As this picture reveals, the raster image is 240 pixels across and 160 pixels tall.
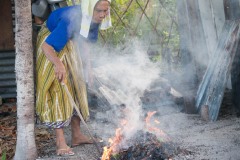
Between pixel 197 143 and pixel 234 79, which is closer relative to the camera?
pixel 197 143

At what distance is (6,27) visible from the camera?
8781mm

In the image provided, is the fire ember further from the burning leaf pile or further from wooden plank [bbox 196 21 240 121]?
wooden plank [bbox 196 21 240 121]

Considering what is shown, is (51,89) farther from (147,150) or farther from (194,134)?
(194,134)

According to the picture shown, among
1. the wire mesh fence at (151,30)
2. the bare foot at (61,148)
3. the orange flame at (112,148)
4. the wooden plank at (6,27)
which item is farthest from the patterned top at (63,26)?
the wire mesh fence at (151,30)

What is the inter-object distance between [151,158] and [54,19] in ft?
6.56

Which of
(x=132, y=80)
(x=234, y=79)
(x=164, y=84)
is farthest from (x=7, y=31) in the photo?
(x=234, y=79)

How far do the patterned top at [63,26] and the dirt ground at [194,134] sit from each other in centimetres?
→ 145

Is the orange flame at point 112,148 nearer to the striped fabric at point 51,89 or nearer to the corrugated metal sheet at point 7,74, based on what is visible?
the striped fabric at point 51,89

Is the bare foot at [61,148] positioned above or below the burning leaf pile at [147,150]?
below

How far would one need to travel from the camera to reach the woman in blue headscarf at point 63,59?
4.80 metres

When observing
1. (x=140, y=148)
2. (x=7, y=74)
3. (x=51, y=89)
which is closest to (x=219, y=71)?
(x=140, y=148)

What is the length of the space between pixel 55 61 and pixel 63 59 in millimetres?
263

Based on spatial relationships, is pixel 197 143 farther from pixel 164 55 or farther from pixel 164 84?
pixel 164 55

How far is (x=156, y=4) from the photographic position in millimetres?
11078
